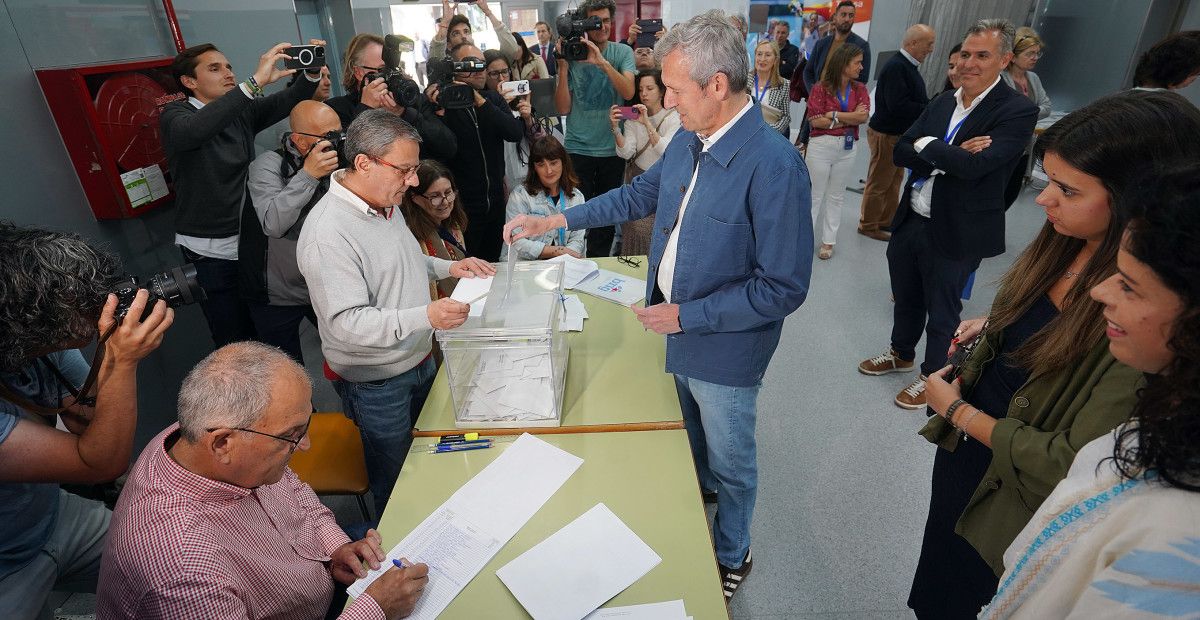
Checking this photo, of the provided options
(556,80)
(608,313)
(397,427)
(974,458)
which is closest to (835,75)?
(556,80)

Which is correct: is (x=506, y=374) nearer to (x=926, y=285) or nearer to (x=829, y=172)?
(x=926, y=285)

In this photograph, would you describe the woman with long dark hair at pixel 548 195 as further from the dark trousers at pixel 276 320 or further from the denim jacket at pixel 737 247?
the denim jacket at pixel 737 247

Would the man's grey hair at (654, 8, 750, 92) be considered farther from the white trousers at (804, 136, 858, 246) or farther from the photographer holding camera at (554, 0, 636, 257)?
the white trousers at (804, 136, 858, 246)

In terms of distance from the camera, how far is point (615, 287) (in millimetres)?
2684

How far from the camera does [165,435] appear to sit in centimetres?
122

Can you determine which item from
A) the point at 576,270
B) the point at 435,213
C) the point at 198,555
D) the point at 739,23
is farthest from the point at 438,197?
the point at 198,555

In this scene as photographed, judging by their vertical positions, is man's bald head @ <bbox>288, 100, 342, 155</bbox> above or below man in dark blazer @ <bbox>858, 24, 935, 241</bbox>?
above

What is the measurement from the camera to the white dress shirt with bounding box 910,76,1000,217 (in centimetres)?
252

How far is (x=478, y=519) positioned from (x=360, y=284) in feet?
2.57

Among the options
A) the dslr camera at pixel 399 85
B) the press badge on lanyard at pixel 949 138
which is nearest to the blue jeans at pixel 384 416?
the dslr camera at pixel 399 85

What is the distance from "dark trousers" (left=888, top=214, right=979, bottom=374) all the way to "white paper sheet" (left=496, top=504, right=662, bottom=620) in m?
2.14

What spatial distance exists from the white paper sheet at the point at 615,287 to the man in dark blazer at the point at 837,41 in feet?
10.4

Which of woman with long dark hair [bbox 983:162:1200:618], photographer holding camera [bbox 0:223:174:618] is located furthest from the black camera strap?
woman with long dark hair [bbox 983:162:1200:618]

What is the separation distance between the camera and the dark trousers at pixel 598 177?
4203mm
